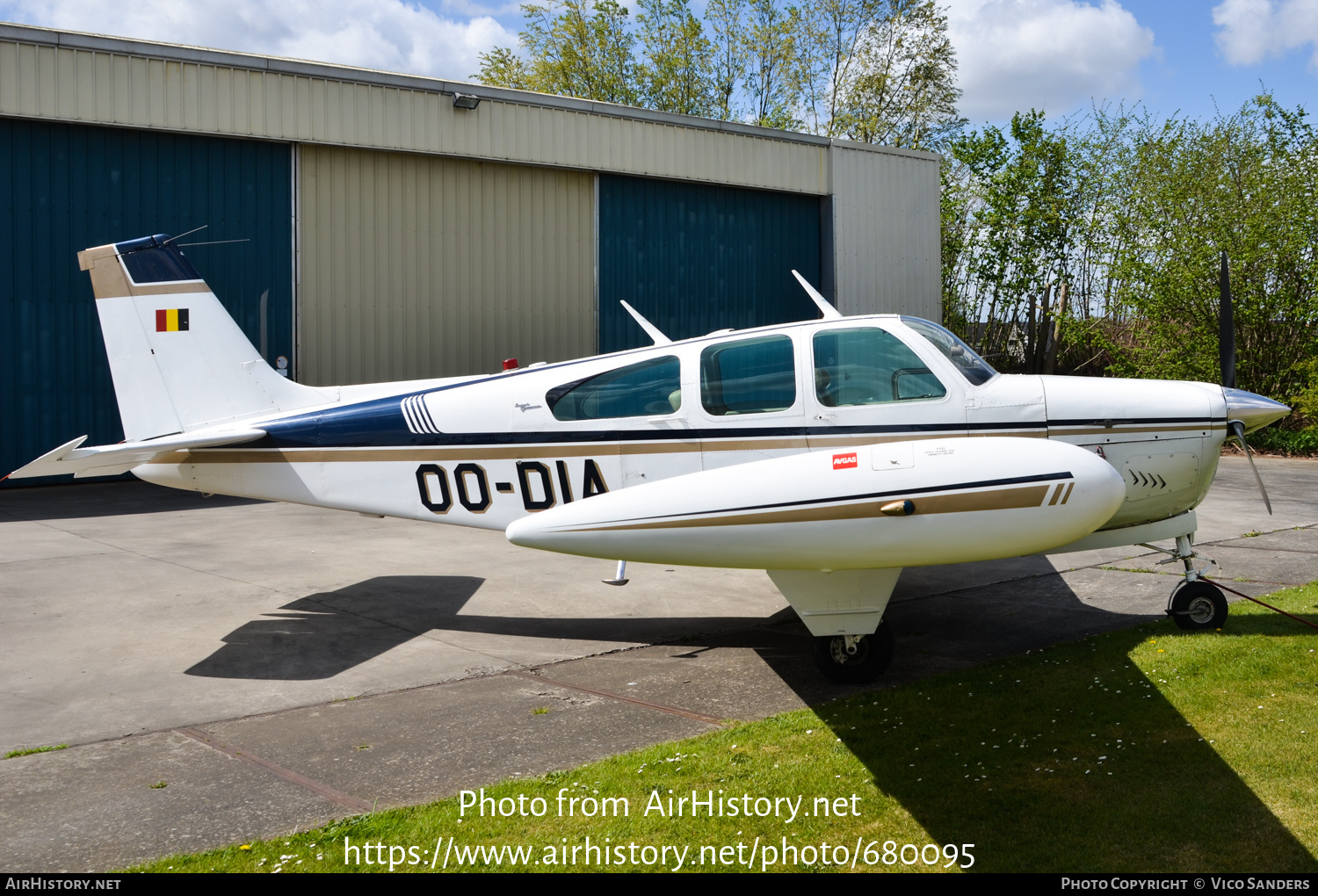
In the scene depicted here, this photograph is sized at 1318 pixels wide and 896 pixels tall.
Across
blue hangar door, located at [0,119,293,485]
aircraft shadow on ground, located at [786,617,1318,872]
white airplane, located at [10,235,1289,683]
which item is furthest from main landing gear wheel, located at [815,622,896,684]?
blue hangar door, located at [0,119,293,485]

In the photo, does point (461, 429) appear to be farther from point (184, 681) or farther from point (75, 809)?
point (75, 809)

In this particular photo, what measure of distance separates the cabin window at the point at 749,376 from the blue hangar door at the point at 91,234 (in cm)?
1030

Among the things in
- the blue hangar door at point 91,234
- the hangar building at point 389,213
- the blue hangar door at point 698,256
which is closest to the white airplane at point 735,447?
the blue hangar door at point 91,234

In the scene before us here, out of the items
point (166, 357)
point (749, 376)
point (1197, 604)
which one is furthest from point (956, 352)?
point (166, 357)

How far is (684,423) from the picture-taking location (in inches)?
259

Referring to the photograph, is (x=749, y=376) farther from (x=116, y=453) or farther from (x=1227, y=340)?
(x=116, y=453)

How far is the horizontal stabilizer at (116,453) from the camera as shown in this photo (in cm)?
655

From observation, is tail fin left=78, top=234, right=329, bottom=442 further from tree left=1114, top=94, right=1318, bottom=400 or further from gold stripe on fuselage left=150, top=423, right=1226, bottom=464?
tree left=1114, top=94, right=1318, bottom=400

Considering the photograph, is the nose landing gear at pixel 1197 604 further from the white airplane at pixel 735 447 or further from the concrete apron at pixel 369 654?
the concrete apron at pixel 369 654

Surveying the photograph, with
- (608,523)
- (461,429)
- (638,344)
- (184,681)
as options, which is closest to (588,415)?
(461,429)

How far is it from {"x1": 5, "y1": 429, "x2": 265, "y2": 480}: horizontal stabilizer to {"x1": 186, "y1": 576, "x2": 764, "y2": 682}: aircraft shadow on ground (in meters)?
1.35

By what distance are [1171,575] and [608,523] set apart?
595cm

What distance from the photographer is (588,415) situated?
6770 millimetres

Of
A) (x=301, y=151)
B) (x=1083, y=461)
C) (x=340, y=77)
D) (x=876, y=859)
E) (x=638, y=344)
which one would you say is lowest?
(x=876, y=859)
